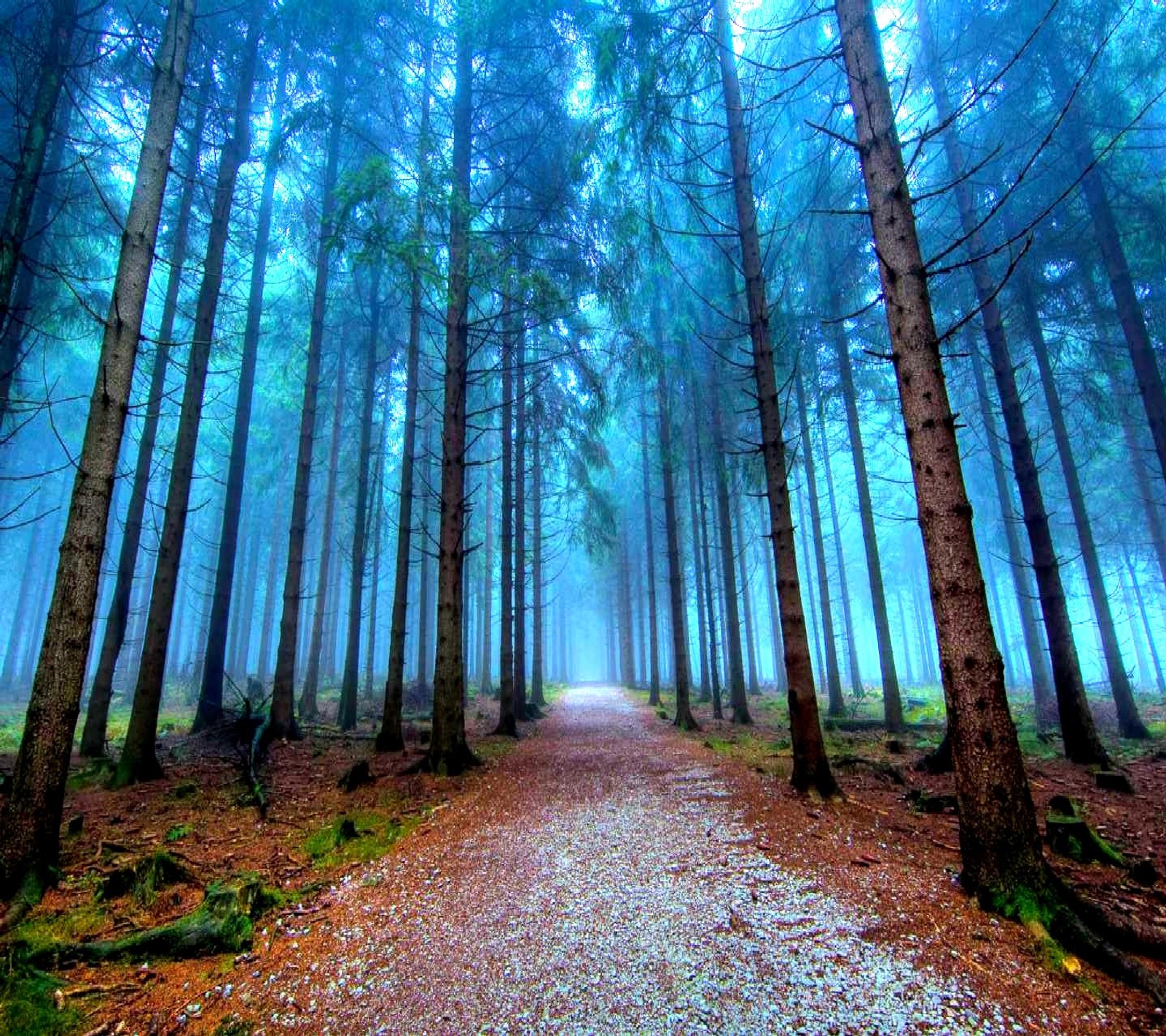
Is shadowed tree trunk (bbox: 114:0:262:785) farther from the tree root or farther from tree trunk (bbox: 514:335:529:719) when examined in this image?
the tree root

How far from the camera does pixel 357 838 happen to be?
4.55m

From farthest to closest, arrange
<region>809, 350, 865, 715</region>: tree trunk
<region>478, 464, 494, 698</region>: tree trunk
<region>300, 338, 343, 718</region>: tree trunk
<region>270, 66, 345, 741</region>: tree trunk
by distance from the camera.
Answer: <region>478, 464, 494, 698</region>: tree trunk < <region>300, 338, 343, 718</region>: tree trunk < <region>809, 350, 865, 715</region>: tree trunk < <region>270, 66, 345, 741</region>: tree trunk

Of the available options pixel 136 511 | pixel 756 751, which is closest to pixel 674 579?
pixel 756 751

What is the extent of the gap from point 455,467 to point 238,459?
5606 millimetres

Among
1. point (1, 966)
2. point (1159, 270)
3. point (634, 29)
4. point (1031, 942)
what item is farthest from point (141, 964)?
point (1159, 270)

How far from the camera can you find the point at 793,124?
8.70 meters

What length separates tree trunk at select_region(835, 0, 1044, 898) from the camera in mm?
2910

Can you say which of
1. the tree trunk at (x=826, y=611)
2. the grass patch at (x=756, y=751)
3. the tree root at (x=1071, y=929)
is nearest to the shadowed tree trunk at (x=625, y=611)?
the tree trunk at (x=826, y=611)

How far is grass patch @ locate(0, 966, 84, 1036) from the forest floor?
19mm

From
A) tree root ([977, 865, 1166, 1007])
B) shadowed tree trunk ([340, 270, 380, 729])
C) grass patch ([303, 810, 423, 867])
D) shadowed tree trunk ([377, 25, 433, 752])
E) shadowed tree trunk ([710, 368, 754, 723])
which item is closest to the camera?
tree root ([977, 865, 1166, 1007])

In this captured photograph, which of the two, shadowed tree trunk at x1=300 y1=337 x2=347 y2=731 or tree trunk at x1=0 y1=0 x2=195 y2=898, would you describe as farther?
shadowed tree trunk at x1=300 y1=337 x2=347 y2=731

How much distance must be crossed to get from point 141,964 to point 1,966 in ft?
1.87

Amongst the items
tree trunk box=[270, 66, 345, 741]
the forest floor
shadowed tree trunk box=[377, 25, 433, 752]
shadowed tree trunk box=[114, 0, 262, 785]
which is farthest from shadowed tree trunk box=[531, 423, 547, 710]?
the forest floor

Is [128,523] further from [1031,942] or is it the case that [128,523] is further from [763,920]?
[1031,942]
